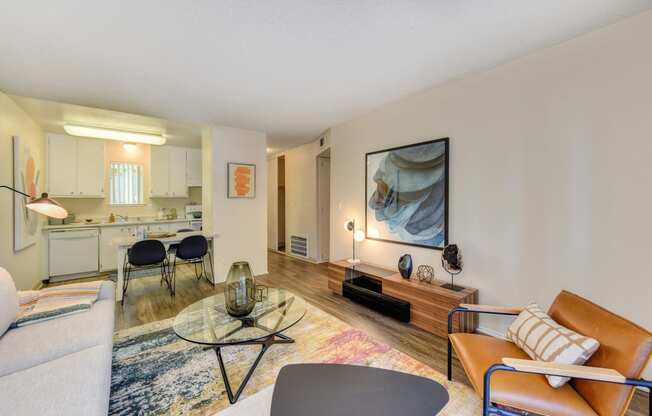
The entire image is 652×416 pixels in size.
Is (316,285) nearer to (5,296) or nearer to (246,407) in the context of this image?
(246,407)

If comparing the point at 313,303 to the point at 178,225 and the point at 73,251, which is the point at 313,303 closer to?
the point at 178,225

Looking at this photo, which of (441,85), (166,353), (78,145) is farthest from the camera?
(78,145)

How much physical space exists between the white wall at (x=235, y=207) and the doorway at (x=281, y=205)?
235cm

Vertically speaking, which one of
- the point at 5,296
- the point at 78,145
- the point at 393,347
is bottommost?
the point at 393,347

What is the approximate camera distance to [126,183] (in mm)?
5324

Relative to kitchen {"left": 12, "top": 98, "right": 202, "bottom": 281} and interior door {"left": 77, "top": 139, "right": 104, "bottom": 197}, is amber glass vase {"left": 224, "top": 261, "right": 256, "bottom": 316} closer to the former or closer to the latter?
kitchen {"left": 12, "top": 98, "right": 202, "bottom": 281}

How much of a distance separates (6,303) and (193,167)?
4410mm

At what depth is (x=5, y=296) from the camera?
1690 mm

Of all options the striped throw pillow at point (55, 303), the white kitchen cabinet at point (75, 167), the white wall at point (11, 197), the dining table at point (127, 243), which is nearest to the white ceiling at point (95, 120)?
the white wall at point (11, 197)

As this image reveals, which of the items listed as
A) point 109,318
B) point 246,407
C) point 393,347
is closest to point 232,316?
point 246,407

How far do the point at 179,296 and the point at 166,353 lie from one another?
1581 millimetres

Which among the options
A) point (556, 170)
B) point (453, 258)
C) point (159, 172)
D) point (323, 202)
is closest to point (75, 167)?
point (159, 172)

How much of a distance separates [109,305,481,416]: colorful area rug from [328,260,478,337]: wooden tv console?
1.81ft

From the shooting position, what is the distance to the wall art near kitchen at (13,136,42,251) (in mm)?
3059
